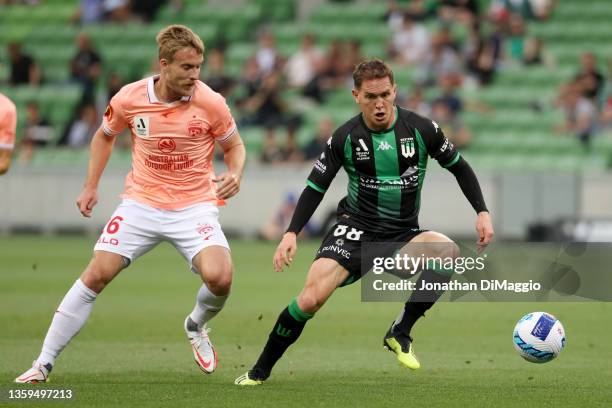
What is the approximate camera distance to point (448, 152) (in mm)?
8688

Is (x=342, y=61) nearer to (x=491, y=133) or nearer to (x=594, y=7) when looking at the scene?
(x=491, y=133)

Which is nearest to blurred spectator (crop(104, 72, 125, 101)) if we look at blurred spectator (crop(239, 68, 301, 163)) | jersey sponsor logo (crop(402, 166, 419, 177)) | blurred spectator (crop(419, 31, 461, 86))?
blurred spectator (crop(239, 68, 301, 163))

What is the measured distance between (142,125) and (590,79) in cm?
1602

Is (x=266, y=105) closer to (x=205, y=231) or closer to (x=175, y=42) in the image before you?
(x=205, y=231)

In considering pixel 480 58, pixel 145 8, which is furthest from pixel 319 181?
pixel 145 8

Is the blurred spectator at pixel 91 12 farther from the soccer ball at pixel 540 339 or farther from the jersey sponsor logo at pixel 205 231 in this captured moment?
the soccer ball at pixel 540 339

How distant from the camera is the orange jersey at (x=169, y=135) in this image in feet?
28.6

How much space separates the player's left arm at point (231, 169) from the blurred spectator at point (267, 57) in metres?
17.2

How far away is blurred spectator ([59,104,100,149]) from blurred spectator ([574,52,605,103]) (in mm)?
10096

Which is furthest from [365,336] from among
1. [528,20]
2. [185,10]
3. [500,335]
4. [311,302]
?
[185,10]

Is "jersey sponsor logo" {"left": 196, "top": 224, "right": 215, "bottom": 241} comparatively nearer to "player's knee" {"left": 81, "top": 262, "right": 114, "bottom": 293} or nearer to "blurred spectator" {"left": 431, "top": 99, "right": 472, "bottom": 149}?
"player's knee" {"left": 81, "top": 262, "right": 114, "bottom": 293}

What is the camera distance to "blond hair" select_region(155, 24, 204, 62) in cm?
840

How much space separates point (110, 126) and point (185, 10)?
822 inches

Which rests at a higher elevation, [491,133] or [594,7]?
[594,7]
